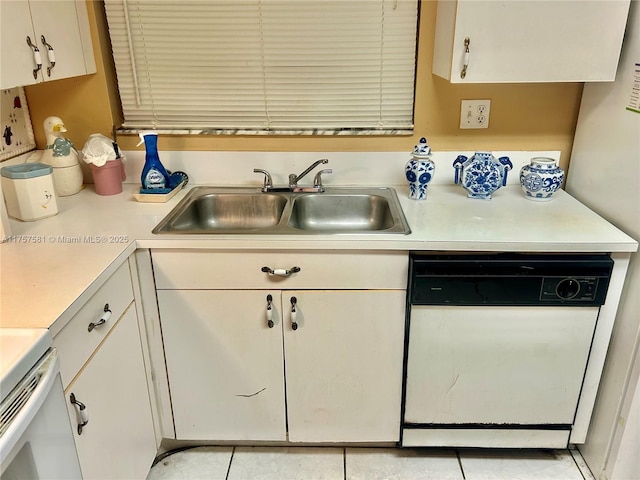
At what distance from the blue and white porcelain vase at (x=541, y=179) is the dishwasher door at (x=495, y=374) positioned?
1.50 ft

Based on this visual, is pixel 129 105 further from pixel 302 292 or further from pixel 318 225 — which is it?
pixel 302 292

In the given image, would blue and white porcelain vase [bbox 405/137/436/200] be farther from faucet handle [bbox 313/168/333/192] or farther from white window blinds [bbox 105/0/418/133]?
faucet handle [bbox 313/168/333/192]

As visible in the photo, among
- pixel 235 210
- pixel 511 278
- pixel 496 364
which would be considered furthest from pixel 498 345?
pixel 235 210

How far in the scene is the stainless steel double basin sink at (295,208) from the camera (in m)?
1.94

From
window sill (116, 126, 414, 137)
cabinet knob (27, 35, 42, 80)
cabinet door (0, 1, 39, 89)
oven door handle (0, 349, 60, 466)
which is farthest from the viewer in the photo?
window sill (116, 126, 414, 137)

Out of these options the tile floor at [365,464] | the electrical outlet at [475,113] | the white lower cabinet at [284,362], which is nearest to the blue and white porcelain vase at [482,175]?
the electrical outlet at [475,113]

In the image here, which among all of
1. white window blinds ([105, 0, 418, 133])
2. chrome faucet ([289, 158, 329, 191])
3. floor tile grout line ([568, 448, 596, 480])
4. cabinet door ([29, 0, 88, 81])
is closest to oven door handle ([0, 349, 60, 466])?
cabinet door ([29, 0, 88, 81])

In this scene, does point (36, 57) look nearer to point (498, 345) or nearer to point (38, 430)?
point (38, 430)

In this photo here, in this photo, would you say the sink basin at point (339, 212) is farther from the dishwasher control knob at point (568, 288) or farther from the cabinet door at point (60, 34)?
the cabinet door at point (60, 34)

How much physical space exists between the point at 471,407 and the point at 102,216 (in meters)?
1.45

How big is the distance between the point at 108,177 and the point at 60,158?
18 cm

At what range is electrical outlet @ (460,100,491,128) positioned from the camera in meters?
1.95

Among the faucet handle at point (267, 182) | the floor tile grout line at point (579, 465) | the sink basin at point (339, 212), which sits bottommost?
the floor tile grout line at point (579, 465)

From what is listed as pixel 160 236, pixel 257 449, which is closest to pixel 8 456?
pixel 160 236
